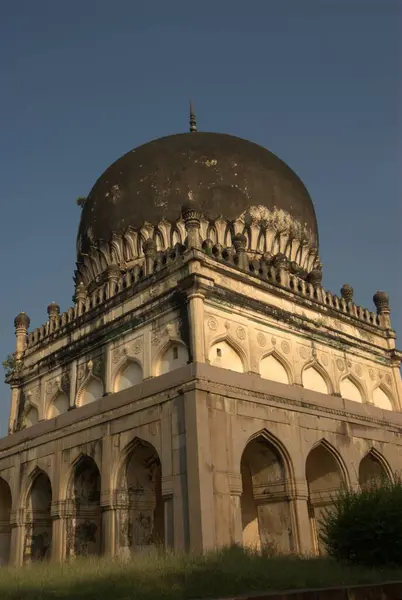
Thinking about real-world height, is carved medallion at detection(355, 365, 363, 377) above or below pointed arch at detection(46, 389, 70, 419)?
above

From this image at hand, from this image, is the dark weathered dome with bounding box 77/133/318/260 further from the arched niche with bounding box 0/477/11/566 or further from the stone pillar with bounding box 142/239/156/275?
the arched niche with bounding box 0/477/11/566

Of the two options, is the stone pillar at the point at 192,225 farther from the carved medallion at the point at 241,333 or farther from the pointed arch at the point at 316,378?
the pointed arch at the point at 316,378

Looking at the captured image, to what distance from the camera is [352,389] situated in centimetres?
1716

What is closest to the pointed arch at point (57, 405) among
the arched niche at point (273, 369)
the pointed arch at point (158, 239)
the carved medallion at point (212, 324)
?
the pointed arch at point (158, 239)

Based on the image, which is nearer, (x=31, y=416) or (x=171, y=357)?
(x=171, y=357)

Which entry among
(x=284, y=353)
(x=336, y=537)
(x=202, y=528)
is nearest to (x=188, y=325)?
(x=284, y=353)

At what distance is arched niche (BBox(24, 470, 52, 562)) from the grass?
19.6ft

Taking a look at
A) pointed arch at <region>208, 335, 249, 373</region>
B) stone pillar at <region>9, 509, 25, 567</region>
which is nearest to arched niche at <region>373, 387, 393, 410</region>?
pointed arch at <region>208, 335, 249, 373</region>

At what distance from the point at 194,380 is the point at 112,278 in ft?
16.9

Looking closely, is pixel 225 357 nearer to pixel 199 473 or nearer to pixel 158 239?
pixel 199 473

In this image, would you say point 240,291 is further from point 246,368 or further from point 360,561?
point 360,561

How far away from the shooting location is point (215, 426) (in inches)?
486

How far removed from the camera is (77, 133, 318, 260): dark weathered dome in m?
18.1

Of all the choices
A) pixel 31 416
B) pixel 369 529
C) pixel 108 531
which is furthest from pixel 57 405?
pixel 369 529
